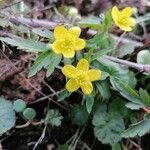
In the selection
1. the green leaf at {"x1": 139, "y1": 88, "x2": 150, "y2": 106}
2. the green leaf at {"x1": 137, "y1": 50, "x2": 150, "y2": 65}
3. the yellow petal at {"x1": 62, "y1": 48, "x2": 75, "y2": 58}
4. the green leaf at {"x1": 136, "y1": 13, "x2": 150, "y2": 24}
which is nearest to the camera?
the yellow petal at {"x1": 62, "y1": 48, "x2": 75, "y2": 58}

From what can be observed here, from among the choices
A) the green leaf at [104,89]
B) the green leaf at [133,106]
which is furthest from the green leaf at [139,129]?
the green leaf at [104,89]

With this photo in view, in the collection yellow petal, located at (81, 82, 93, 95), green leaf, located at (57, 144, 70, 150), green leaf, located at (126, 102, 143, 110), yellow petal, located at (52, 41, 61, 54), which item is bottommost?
green leaf, located at (57, 144, 70, 150)

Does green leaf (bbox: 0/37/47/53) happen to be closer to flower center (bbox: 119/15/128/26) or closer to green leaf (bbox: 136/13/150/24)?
flower center (bbox: 119/15/128/26)

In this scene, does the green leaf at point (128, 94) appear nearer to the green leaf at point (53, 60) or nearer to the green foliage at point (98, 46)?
the green foliage at point (98, 46)

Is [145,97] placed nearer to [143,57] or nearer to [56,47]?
[143,57]

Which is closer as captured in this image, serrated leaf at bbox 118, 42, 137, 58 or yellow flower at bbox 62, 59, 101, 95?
yellow flower at bbox 62, 59, 101, 95

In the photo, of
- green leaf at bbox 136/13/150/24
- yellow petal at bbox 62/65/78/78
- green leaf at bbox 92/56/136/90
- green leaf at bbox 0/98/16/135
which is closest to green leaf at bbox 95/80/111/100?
green leaf at bbox 92/56/136/90

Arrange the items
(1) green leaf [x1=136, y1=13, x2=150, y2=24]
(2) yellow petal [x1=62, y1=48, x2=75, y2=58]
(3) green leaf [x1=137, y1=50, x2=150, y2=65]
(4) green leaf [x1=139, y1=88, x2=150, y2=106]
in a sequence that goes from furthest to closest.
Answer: (1) green leaf [x1=136, y1=13, x2=150, y2=24] → (3) green leaf [x1=137, y1=50, x2=150, y2=65] → (4) green leaf [x1=139, y1=88, x2=150, y2=106] → (2) yellow petal [x1=62, y1=48, x2=75, y2=58]

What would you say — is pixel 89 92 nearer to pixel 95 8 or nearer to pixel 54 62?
pixel 54 62
